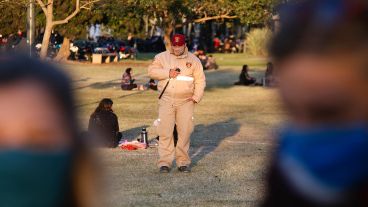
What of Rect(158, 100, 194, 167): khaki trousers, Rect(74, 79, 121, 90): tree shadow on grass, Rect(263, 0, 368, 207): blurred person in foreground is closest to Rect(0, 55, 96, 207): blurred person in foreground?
Rect(263, 0, 368, 207): blurred person in foreground

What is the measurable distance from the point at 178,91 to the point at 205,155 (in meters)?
2.36

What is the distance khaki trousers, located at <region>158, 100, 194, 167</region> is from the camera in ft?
42.4

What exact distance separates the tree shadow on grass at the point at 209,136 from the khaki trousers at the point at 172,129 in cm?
71

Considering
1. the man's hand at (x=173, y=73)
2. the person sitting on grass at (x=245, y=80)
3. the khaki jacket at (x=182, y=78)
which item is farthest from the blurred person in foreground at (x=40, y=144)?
the person sitting on grass at (x=245, y=80)

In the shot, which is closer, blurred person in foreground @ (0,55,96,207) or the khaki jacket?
blurred person in foreground @ (0,55,96,207)

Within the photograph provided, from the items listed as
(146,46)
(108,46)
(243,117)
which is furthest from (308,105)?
(146,46)

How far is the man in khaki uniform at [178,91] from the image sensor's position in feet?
42.0

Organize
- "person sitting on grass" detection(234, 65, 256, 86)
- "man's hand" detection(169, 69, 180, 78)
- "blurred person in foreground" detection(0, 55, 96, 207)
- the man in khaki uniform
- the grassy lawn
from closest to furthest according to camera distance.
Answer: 1. "blurred person in foreground" detection(0, 55, 96, 207)
2. the grassy lawn
3. "man's hand" detection(169, 69, 180, 78)
4. the man in khaki uniform
5. "person sitting on grass" detection(234, 65, 256, 86)

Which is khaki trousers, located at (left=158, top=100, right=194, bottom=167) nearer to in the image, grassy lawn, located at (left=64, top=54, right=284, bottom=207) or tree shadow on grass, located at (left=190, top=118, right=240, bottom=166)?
grassy lawn, located at (left=64, top=54, right=284, bottom=207)

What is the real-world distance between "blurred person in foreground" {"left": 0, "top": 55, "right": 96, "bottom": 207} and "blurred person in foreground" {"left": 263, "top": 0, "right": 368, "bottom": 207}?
379 mm

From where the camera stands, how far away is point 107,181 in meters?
1.82

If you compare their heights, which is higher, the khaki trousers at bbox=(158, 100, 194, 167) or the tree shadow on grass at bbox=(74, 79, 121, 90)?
the khaki trousers at bbox=(158, 100, 194, 167)

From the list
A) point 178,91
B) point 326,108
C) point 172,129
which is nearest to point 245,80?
point 172,129

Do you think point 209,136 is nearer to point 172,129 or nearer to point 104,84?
point 172,129
